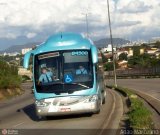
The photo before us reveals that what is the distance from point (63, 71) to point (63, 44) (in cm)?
129

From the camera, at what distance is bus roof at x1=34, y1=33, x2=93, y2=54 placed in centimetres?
1773

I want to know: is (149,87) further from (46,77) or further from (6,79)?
(6,79)

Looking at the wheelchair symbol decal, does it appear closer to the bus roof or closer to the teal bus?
the teal bus

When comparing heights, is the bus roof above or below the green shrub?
above

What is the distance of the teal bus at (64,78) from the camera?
17.0 m

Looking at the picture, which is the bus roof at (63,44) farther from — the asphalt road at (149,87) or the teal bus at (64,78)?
the asphalt road at (149,87)

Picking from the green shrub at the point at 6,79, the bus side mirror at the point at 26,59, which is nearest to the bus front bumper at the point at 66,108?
the bus side mirror at the point at 26,59

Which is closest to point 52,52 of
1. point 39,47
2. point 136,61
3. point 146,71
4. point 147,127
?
point 39,47

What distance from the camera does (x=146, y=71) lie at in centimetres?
7281

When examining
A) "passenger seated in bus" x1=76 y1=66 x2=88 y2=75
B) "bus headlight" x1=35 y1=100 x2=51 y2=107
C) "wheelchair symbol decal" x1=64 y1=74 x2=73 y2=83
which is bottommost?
"bus headlight" x1=35 y1=100 x2=51 y2=107

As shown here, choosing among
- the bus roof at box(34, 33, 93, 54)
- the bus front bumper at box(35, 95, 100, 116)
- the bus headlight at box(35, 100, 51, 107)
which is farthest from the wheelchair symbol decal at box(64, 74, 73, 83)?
the bus roof at box(34, 33, 93, 54)

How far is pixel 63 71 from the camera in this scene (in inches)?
674

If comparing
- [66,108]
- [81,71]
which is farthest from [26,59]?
[66,108]

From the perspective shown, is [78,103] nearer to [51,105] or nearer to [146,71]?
[51,105]
